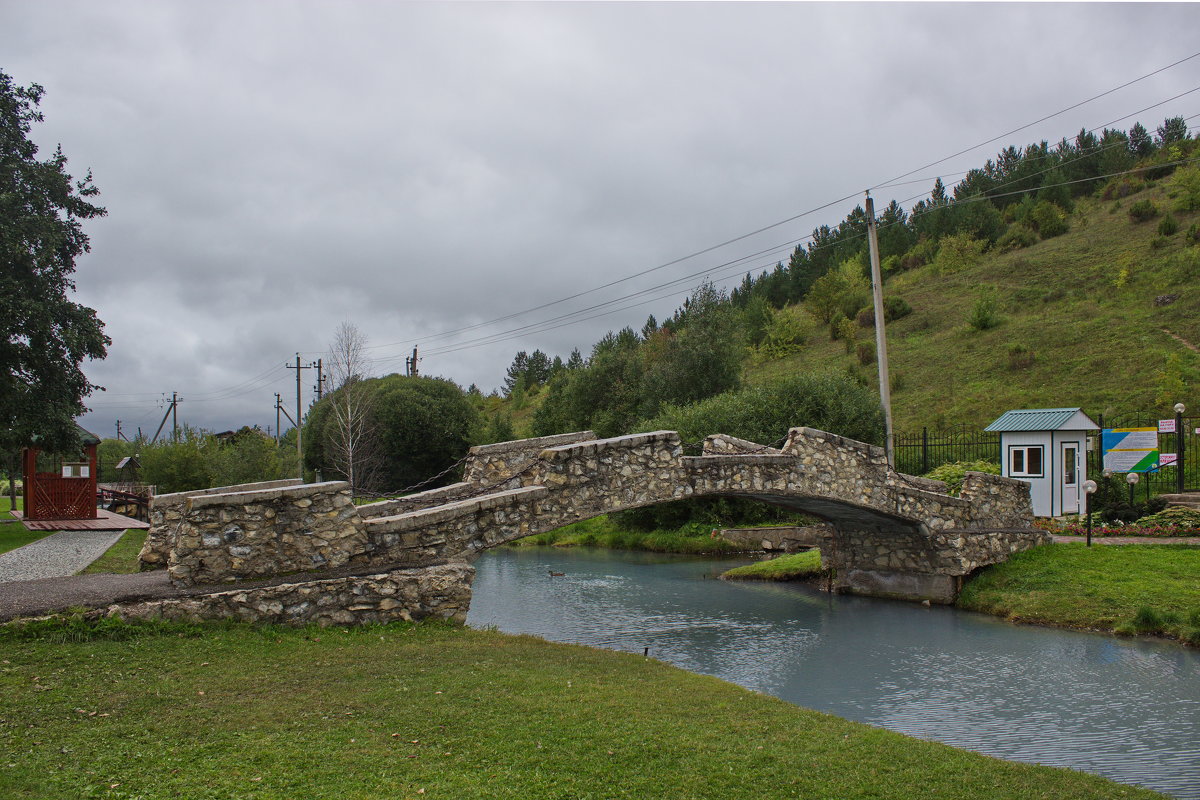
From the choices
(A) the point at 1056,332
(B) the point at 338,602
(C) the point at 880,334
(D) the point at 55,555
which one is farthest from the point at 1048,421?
(A) the point at 1056,332

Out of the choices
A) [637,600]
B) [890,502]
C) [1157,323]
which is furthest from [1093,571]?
[1157,323]

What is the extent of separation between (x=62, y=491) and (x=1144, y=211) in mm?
53767

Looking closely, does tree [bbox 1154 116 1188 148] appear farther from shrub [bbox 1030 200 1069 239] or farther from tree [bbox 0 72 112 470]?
tree [bbox 0 72 112 470]

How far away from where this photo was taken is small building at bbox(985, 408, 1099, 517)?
18391mm

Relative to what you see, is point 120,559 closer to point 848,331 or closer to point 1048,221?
point 848,331

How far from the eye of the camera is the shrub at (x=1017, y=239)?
2069 inches

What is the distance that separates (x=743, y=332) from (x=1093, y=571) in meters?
23.7

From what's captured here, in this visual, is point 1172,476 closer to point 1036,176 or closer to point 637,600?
point 637,600

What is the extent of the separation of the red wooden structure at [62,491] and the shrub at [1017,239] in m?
51.5

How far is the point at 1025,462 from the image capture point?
19.0 m

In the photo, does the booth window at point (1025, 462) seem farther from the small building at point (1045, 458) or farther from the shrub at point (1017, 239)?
the shrub at point (1017, 239)

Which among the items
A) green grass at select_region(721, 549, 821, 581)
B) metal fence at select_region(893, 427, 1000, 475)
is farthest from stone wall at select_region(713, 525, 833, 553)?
metal fence at select_region(893, 427, 1000, 475)

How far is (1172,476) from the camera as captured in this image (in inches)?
859

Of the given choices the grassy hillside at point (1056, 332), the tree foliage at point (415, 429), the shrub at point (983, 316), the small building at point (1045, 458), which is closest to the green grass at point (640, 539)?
the small building at point (1045, 458)
